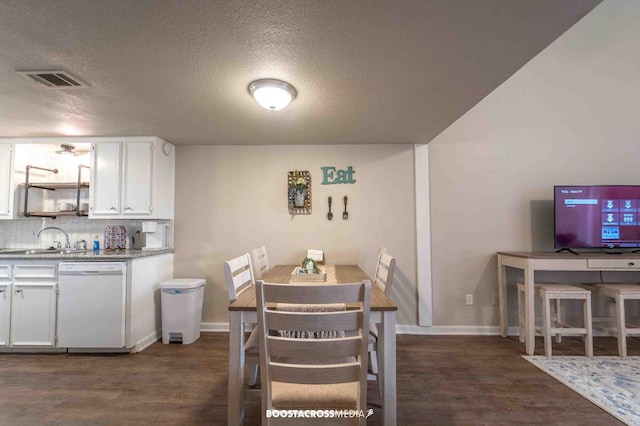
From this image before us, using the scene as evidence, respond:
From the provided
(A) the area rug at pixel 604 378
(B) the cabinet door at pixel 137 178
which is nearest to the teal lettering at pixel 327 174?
(B) the cabinet door at pixel 137 178

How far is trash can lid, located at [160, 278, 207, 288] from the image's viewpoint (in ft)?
9.62

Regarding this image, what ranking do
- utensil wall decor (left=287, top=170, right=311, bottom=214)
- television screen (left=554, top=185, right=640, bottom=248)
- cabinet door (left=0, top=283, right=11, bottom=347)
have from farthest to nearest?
utensil wall decor (left=287, top=170, right=311, bottom=214) < television screen (left=554, top=185, right=640, bottom=248) < cabinet door (left=0, top=283, right=11, bottom=347)

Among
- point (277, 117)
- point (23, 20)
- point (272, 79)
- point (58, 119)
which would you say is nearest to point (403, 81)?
point (272, 79)

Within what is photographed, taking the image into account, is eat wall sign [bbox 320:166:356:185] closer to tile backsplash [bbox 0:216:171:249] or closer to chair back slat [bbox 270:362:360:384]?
tile backsplash [bbox 0:216:171:249]

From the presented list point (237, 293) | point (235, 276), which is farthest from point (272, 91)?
point (237, 293)

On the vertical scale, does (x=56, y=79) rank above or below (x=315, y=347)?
above

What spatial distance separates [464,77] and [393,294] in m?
2.31

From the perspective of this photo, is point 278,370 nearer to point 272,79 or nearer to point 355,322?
point 355,322

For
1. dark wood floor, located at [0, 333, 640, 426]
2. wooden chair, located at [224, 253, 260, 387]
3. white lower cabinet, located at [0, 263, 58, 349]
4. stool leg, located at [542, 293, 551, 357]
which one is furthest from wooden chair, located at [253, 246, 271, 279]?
stool leg, located at [542, 293, 551, 357]

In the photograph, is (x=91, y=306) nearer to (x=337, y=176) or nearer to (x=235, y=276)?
(x=235, y=276)

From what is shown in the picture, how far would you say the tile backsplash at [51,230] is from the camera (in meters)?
3.33

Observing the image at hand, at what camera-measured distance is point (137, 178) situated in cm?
304

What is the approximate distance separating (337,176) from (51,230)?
11.2ft

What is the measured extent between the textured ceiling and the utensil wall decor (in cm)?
87
